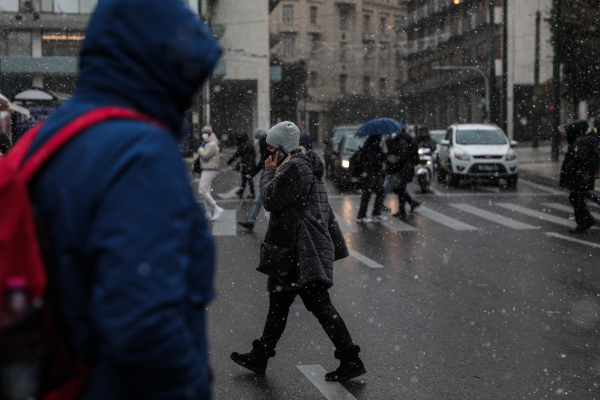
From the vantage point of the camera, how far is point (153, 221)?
1.51 metres

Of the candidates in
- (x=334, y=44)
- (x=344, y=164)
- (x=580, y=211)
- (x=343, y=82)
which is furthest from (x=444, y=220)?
(x=334, y=44)

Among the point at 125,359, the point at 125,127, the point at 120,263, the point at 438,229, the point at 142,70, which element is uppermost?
the point at 142,70

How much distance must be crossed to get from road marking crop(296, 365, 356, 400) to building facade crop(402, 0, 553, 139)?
3917cm

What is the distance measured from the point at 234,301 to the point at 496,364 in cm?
291

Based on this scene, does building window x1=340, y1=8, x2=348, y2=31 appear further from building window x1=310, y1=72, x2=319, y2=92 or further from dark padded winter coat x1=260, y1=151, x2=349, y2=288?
dark padded winter coat x1=260, y1=151, x2=349, y2=288

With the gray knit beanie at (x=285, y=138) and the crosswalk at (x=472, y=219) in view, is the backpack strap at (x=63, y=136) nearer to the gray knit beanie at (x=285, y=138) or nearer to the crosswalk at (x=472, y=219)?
the gray knit beanie at (x=285, y=138)

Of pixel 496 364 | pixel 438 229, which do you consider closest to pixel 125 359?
pixel 496 364

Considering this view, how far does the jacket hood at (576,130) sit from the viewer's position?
11.6 meters

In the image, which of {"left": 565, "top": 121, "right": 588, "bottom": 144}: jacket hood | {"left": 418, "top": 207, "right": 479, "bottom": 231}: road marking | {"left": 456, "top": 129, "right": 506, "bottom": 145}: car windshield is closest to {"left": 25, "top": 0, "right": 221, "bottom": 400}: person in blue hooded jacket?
{"left": 565, "top": 121, "right": 588, "bottom": 144}: jacket hood

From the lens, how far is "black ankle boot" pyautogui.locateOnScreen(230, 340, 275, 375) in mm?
5000

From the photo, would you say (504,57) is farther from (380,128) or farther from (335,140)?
(380,128)

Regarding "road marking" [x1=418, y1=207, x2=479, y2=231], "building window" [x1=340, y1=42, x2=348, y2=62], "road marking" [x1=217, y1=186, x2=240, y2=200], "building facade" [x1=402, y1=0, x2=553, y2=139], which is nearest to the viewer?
"road marking" [x1=418, y1=207, x2=479, y2=231]

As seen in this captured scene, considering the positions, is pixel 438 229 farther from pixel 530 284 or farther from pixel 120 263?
pixel 120 263

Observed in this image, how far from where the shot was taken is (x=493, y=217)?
45.8ft
